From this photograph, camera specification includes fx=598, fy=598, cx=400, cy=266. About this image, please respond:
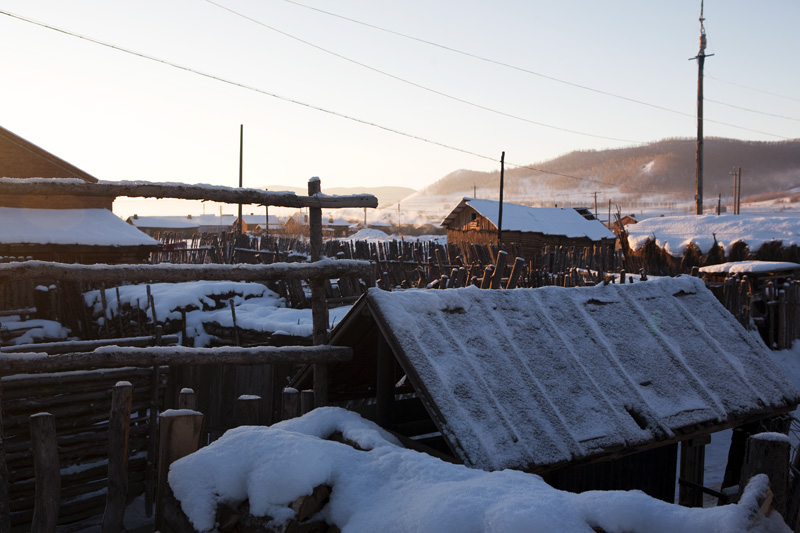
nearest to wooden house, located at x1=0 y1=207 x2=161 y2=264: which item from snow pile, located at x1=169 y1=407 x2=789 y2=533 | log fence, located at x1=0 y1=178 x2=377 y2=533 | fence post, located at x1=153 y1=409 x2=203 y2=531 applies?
log fence, located at x1=0 y1=178 x2=377 y2=533

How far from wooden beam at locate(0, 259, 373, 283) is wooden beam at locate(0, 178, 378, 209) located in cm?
45

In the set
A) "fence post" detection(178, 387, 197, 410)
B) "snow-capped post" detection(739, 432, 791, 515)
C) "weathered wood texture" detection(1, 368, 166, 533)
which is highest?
"snow-capped post" detection(739, 432, 791, 515)

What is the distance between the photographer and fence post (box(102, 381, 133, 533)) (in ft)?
11.3

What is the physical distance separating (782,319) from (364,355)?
43.7 ft

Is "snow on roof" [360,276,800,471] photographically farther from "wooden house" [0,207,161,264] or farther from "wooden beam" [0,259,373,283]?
"wooden house" [0,207,161,264]

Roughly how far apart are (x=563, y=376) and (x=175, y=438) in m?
2.32

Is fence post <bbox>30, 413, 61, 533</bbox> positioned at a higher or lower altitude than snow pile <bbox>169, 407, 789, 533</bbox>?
lower

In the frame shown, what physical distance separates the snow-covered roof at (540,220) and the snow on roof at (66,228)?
773 inches

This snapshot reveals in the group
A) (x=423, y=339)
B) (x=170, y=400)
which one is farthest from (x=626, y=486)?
(x=170, y=400)

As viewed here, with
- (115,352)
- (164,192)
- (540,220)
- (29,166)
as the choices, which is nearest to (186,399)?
(115,352)

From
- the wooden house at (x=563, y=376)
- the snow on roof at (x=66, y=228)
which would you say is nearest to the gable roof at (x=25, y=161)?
the snow on roof at (x=66, y=228)

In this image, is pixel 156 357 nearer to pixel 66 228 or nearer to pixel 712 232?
pixel 66 228

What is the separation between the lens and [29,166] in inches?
784

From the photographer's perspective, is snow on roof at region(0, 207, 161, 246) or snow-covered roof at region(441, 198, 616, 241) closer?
snow on roof at region(0, 207, 161, 246)
